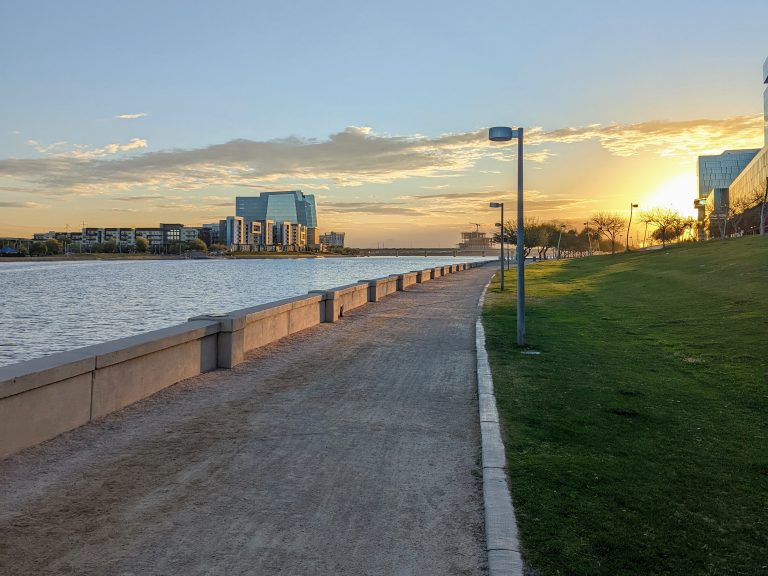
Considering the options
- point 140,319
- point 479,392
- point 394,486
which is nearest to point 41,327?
point 140,319

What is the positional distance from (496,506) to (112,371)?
18.0 feet

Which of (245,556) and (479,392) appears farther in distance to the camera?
(479,392)

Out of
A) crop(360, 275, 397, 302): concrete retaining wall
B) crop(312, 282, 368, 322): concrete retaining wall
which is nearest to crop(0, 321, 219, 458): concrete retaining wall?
crop(312, 282, 368, 322): concrete retaining wall

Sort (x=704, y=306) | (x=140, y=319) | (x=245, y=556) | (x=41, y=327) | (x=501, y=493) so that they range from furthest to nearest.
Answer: (x=140, y=319)
(x=41, y=327)
(x=704, y=306)
(x=501, y=493)
(x=245, y=556)

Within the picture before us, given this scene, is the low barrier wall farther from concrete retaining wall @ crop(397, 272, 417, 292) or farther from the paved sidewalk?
concrete retaining wall @ crop(397, 272, 417, 292)

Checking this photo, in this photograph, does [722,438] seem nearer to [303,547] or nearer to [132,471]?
[303,547]

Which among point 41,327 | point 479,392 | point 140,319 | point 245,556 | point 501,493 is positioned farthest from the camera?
point 140,319

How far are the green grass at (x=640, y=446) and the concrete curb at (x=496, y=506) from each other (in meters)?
0.10

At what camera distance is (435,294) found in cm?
3359

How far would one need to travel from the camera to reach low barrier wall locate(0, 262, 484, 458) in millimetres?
6516

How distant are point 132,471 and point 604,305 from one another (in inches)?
955

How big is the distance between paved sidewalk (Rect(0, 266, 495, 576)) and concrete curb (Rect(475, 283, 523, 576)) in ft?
0.34

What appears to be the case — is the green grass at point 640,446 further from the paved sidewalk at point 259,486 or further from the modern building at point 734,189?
the modern building at point 734,189

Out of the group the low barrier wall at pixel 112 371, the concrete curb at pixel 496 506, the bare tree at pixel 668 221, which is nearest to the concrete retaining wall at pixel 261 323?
the low barrier wall at pixel 112 371
